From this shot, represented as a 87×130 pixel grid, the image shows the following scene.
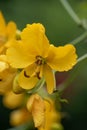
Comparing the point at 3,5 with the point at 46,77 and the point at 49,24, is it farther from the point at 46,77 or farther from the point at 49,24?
the point at 46,77

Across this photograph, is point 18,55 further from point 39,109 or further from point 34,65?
point 39,109

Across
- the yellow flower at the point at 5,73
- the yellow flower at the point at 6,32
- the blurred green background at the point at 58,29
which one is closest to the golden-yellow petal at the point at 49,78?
the yellow flower at the point at 5,73

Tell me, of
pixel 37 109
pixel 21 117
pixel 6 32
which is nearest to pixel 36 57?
pixel 37 109

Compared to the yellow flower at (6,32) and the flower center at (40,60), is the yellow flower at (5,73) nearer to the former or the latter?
the flower center at (40,60)

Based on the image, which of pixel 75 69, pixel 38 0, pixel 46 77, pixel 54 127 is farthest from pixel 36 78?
pixel 38 0

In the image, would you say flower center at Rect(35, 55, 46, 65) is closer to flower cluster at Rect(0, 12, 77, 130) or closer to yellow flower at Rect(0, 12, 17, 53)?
flower cluster at Rect(0, 12, 77, 130)

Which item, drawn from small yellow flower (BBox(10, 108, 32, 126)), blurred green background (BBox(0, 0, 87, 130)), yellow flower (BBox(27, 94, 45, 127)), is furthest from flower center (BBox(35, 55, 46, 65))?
blurred green background (BBox(0, 0, 87, 130))
